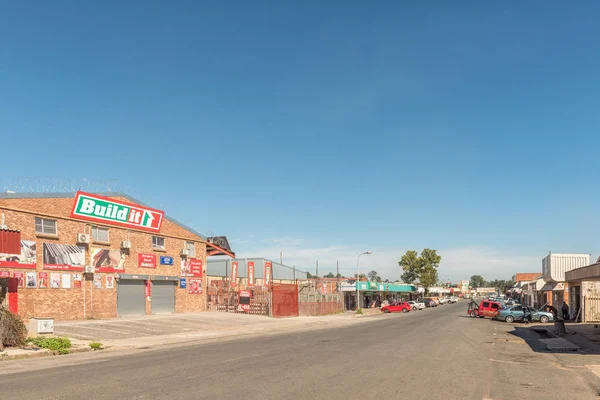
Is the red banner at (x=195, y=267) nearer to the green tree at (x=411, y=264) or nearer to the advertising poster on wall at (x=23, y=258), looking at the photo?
the advertising poster on wall at (x=23, y=258)

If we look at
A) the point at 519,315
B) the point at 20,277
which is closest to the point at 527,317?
the point at 519,315

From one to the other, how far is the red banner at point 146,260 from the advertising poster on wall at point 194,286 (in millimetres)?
5261

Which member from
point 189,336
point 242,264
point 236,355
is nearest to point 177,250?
point 242,264

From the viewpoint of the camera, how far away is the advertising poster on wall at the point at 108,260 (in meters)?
34.4

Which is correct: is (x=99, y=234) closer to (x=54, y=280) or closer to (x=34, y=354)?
(x=54, y=280)

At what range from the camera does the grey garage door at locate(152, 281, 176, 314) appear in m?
40.4

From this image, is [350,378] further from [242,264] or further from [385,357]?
[242,264]

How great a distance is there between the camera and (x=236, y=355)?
1811 cm

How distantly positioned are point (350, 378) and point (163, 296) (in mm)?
31157

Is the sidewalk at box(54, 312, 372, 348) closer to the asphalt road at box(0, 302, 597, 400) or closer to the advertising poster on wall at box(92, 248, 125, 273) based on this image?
the advertising poster on wall at box(92, 248, 125, 273)

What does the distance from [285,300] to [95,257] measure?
20.2m

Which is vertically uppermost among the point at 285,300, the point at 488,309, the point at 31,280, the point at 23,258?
the point at 23,258

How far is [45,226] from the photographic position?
1227 inches

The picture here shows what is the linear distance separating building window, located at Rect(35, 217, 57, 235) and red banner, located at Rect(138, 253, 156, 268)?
801cm
